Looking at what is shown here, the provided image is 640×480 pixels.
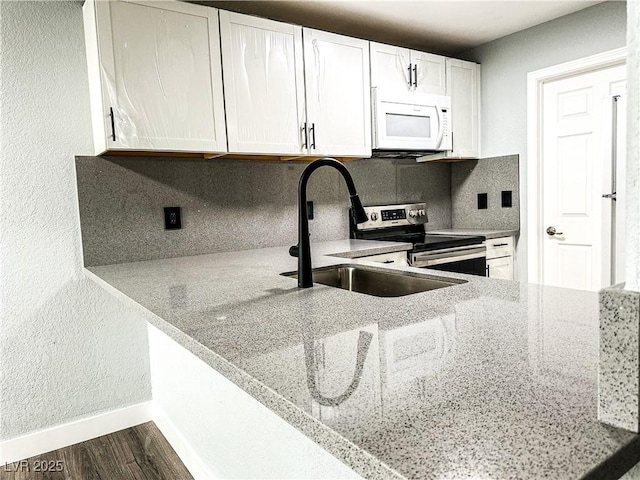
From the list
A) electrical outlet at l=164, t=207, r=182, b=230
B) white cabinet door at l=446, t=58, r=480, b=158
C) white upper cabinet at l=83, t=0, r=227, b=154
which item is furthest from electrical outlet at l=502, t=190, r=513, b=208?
electrical outlet at l=164, t=207, r=182, b=230

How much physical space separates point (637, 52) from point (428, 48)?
11.0 feet

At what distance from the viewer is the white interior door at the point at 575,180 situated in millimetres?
2898

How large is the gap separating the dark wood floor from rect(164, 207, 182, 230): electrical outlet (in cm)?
113

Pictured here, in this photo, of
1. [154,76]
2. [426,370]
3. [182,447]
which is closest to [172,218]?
[154,76]

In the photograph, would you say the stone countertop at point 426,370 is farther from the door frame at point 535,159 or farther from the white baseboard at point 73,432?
the door frame at point 535,159

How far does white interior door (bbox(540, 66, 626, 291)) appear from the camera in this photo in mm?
2898

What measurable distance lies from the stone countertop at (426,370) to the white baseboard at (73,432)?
1.45 m

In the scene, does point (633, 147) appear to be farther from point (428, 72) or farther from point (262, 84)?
point (428, 72)

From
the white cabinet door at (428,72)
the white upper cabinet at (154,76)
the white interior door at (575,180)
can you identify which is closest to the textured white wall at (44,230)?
the white upper cabinet at (154,76)

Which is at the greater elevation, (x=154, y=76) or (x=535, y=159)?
(x=154, y=76)

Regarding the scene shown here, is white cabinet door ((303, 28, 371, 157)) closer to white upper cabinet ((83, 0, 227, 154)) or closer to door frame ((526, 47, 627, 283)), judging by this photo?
white upper cabinet ((83, 0, 227, 154))

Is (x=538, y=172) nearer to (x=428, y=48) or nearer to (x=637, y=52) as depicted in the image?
(x=428, y=48)

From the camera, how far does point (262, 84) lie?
Result: 2453 mm

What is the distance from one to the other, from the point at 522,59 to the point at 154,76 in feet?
8.24
